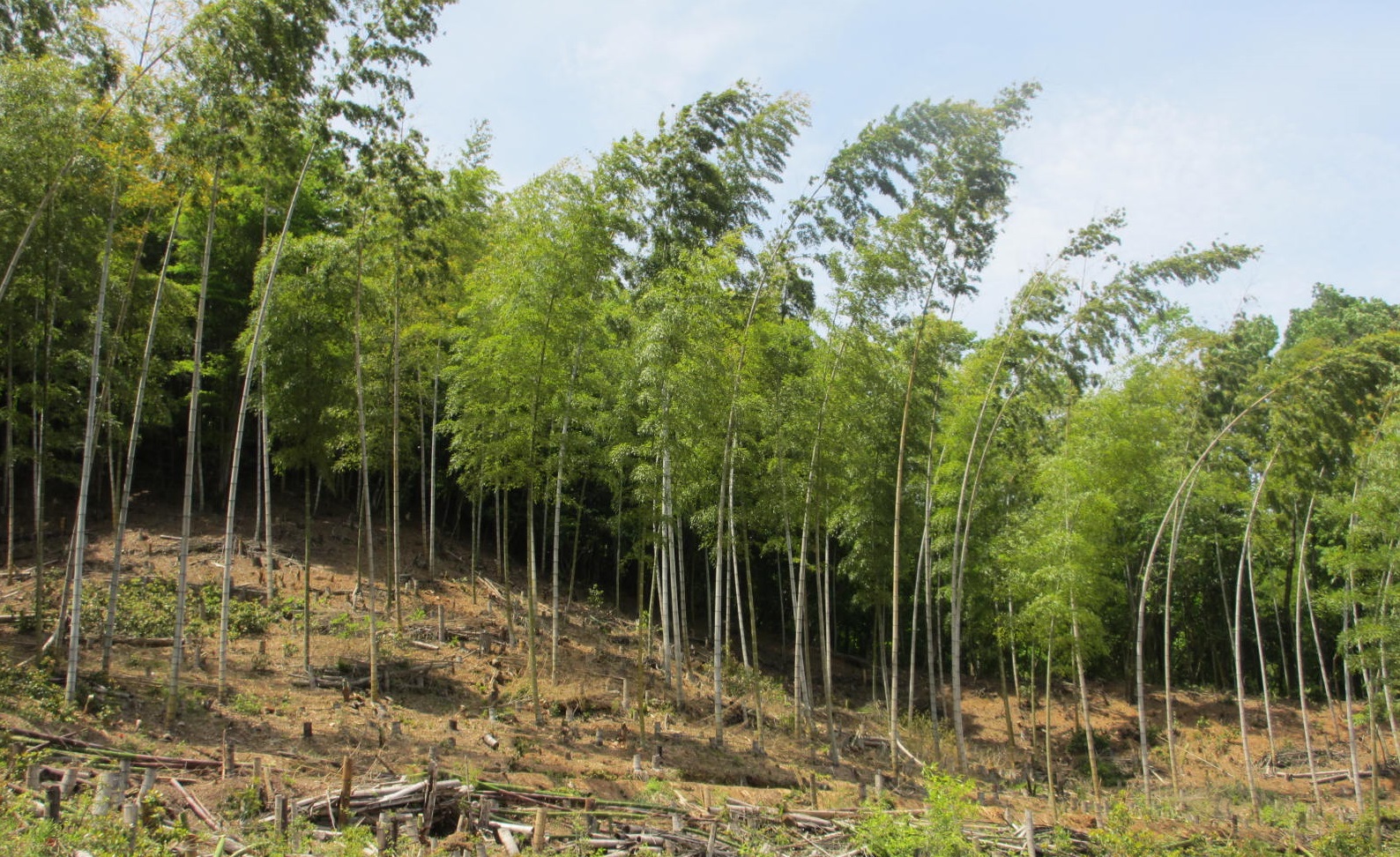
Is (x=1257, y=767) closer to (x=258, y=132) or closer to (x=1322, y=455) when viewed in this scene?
(x=1322, y=455)

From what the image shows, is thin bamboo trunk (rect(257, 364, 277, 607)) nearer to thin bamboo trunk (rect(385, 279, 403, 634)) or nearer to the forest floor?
the forest floor

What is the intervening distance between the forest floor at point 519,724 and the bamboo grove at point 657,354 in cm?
53

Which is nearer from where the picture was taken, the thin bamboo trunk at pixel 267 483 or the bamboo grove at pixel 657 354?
the bamboo grove at pixel 657 354

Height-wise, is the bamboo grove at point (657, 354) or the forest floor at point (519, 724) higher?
the bamboo grove at point (657, 354)

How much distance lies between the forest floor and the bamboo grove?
0.53 meters

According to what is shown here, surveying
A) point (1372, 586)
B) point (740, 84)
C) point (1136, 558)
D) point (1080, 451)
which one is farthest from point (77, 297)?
point (1136, 558)

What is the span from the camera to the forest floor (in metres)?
8.91

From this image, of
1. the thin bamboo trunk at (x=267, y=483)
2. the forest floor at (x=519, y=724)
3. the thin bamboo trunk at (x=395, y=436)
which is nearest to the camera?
the forest floor at (x=519, y=724)

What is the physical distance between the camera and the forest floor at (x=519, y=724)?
29.2ft

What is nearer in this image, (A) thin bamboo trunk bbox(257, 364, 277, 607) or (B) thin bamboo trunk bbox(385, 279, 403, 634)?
(A) thin bamboo trunk bbox(257, 364, 277, 607)

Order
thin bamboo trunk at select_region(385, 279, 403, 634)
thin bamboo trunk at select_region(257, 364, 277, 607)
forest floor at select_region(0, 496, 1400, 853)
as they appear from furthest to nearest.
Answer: thin bamboo trunk at select_region(385, 279, 403, 634)
thin bamboo trunk at select_region(257, 364, 277, 607)
forest floor at select_region(0, 496, 1400, 853)

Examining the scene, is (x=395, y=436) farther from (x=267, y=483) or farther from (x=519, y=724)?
(x=519, y=724)

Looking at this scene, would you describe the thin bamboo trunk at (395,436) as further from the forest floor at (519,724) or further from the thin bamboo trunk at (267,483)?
the thin bamboo trunk at (267,483)

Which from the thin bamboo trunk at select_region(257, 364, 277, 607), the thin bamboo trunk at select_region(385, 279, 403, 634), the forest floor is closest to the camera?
the forest floor
